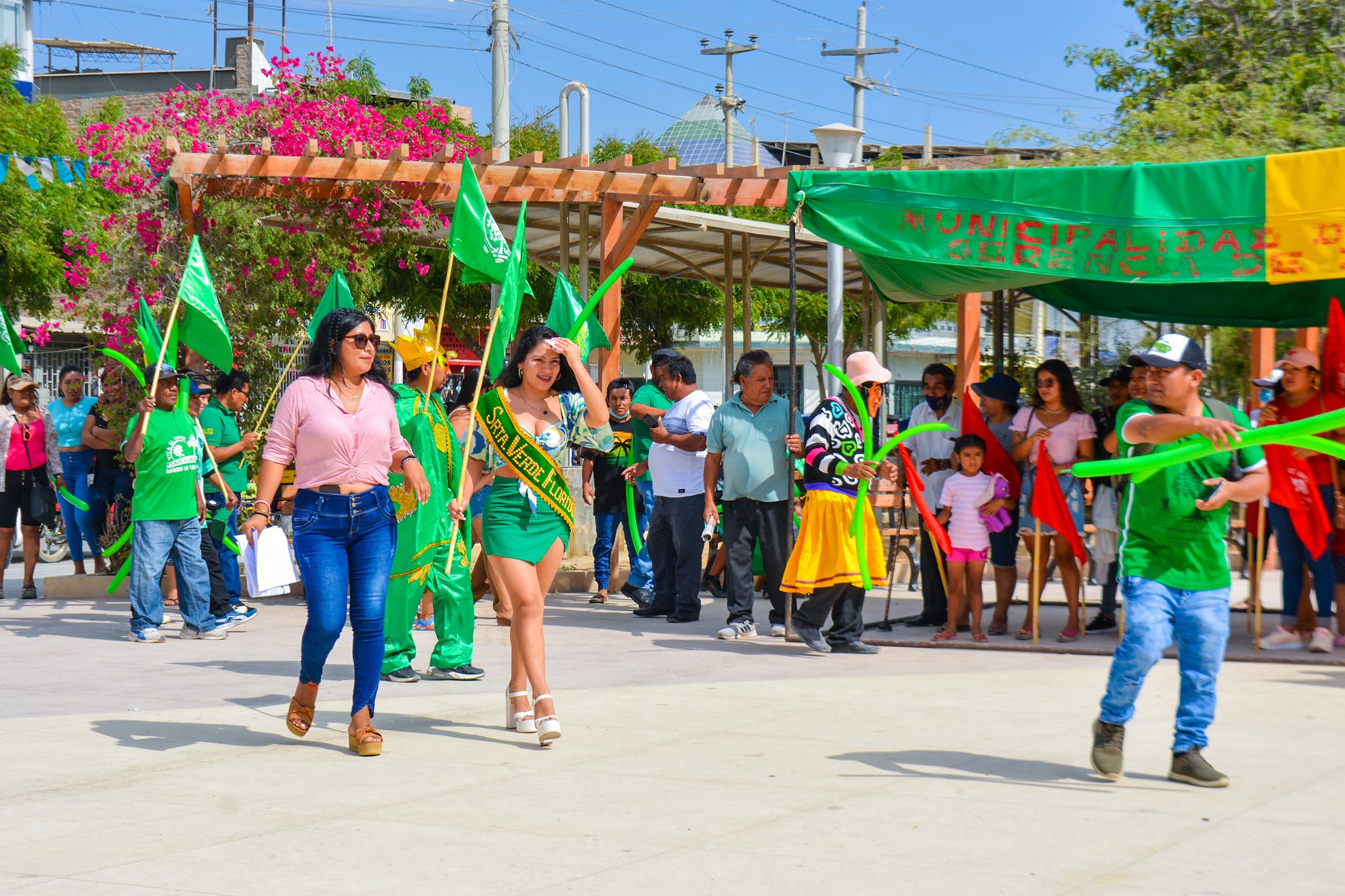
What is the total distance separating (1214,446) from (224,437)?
7552 mm

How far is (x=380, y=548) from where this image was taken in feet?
20.4

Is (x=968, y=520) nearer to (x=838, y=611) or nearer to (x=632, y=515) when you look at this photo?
(x=838, y=611)

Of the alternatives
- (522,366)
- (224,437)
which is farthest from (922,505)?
(224,437)

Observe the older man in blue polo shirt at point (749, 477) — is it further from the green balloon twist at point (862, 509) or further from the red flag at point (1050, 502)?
the red flag at point (1050, 502)

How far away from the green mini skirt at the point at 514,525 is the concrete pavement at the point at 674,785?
840 millimetres

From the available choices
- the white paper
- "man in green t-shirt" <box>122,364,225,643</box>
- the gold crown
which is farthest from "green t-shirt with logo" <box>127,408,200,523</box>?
the gold crown

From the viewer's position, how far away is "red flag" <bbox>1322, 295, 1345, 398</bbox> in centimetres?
849

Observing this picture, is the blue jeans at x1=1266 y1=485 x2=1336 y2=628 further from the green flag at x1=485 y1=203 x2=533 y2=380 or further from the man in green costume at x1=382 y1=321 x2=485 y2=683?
the man in green costume at x1=382 y1=321 x2=485 y2=683

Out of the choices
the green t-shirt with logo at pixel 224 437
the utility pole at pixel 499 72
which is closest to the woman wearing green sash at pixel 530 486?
the green t-shirt with logo at pixel 224 437

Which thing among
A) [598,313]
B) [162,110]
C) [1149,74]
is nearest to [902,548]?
[598,313]

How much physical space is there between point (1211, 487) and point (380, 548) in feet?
11.1

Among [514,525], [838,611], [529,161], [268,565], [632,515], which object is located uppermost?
[529,161]

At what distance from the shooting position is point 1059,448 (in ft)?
30.1

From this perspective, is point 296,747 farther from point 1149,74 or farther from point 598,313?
point 1149,74
